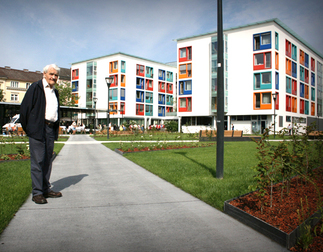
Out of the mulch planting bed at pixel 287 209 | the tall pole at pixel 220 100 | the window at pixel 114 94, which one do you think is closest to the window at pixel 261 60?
the window at pixel 114 94

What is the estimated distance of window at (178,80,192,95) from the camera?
4975cm

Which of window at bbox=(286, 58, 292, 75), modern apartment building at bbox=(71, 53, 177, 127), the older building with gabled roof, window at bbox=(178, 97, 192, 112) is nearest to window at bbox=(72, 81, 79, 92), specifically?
modern apartment building at bbox=(71, 53, 177, 127)

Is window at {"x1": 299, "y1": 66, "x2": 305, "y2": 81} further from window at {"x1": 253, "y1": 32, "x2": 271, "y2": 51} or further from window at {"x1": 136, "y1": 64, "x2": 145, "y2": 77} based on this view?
window at {"x1": 136, "y1": 64, "x2": 145, "y2": 77}

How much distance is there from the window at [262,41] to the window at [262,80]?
4.11 metres

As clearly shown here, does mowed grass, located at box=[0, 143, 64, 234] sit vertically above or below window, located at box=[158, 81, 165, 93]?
below

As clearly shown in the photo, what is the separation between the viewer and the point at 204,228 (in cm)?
345

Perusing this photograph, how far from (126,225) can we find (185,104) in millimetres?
47426

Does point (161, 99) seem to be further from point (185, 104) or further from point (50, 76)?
point (50, 76)

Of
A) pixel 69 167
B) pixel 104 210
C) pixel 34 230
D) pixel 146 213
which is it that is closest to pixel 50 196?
pixel 104 210

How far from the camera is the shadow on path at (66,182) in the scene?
566cm

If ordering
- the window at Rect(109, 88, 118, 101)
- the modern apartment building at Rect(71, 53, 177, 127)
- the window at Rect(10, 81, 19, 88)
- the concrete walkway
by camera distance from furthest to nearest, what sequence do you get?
the window at Rect(10, 81, 19, 88), the modern apartment building at Rect(71, 53, 177, 127), the window at Rect(109, 88, 118, 101), the concrete walkway

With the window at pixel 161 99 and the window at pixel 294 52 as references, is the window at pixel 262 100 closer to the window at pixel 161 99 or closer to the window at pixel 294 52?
the window at pixel 294 52

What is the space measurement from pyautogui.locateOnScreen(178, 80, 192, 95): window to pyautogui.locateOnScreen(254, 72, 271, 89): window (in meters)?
11.7

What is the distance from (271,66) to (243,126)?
1026 cm
